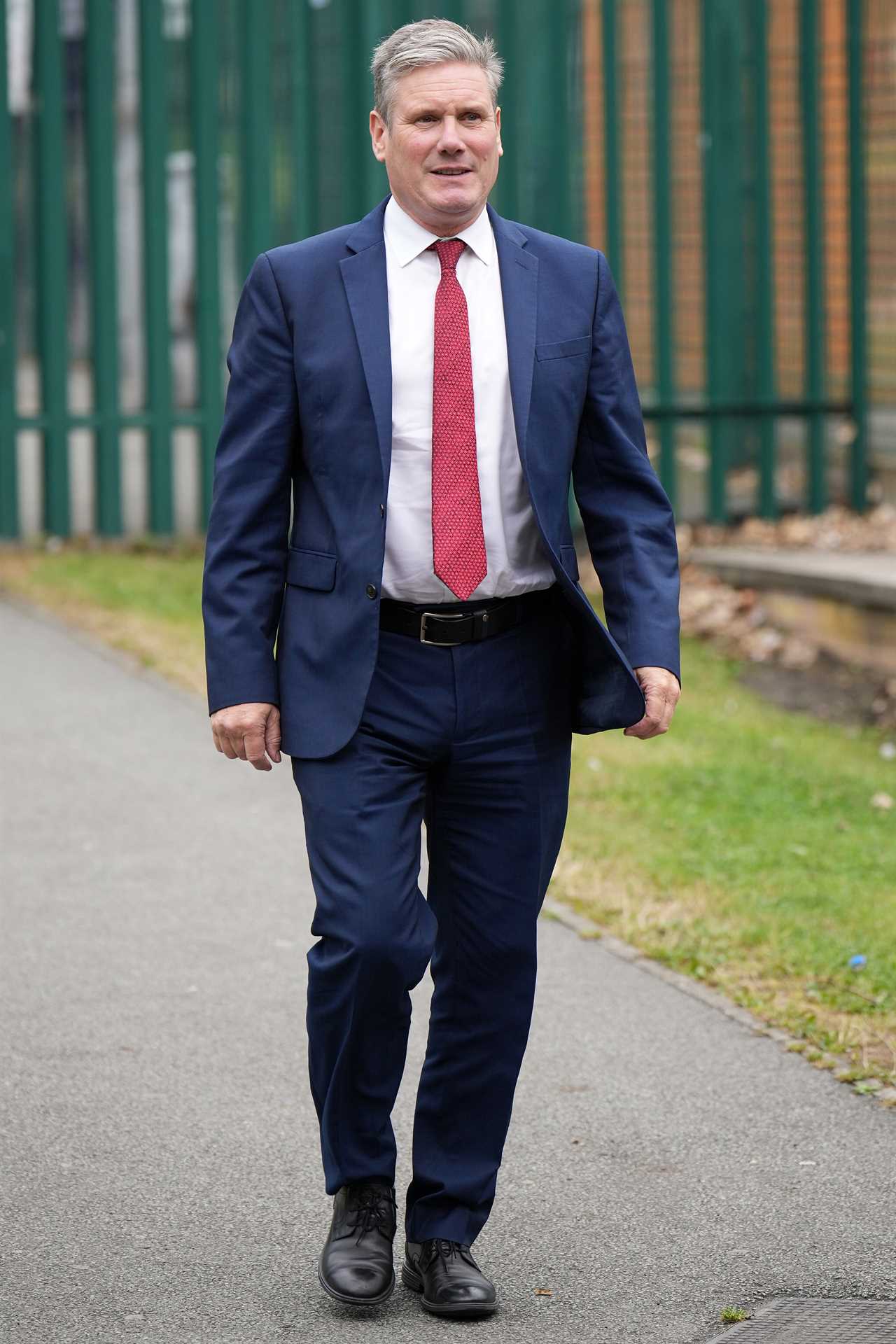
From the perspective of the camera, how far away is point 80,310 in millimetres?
32062

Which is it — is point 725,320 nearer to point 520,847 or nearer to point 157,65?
point 157,65

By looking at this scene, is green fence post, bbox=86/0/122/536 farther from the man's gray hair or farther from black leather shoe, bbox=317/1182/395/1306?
black leather shoe, bbox=317/1182/395/1306

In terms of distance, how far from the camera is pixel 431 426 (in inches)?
132

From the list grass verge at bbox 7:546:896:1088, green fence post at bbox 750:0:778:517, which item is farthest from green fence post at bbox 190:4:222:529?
green fence post at bbox 750:0:778:517

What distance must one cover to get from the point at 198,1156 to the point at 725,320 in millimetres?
9222

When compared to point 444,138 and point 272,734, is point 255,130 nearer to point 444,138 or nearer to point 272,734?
point 444,138

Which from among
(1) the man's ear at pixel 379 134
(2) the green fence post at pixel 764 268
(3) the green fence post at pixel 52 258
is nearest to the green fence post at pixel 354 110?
(3) the green fence post at pixel 52 258

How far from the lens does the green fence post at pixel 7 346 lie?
11852 millimetres

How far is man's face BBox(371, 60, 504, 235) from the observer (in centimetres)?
331

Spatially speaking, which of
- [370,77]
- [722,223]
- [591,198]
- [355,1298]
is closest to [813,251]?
[722,223]

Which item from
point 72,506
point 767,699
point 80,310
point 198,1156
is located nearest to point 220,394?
point 72,506

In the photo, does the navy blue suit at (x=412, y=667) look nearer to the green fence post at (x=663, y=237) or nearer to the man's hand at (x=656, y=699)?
the man's hand at (x=656, y=699)

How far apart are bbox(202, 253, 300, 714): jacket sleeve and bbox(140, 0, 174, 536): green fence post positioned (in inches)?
351

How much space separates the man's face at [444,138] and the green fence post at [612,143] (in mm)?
8727
